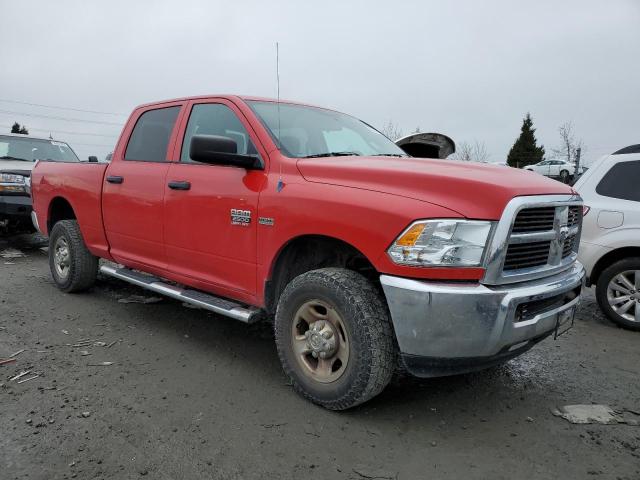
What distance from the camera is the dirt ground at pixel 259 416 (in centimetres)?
243

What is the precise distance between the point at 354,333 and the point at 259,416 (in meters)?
0.78

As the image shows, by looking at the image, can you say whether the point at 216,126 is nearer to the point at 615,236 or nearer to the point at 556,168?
the point at 615,236

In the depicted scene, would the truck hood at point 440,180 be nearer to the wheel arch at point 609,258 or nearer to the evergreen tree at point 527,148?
the wheel arch at point 609,258

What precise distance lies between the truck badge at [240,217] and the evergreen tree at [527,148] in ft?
135

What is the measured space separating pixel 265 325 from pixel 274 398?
1.51m

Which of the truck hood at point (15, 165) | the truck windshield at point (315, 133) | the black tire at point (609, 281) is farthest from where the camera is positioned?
the truck hood at point (15, 165)

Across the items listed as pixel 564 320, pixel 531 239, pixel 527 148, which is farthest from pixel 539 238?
pixel 527 148

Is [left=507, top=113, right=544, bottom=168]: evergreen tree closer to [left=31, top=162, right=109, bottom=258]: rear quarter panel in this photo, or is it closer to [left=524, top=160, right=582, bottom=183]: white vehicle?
[left=524, top=160, right=582, bottom=183]: white vehicle

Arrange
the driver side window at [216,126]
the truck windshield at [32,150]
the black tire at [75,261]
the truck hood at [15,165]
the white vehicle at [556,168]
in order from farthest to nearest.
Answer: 1. the white vehicle at [556,168]
2. the truck windshield at [32,150]
3. the truck hood at [15,165]
4. the black tire at [75,261]
5. the driver side window at [216,126]

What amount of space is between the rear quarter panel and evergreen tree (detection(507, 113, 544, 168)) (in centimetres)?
4016

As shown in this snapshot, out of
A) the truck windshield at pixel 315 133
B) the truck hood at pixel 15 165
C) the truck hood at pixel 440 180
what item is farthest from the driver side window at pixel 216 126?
the truck hood at pixel 15 165

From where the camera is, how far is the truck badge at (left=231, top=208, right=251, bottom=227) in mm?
3289

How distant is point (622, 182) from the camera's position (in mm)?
4945

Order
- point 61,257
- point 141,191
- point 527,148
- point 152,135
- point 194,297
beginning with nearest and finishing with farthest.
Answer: point 194,297, point 141,191, point 152,135, point 61,257, point 527,148
